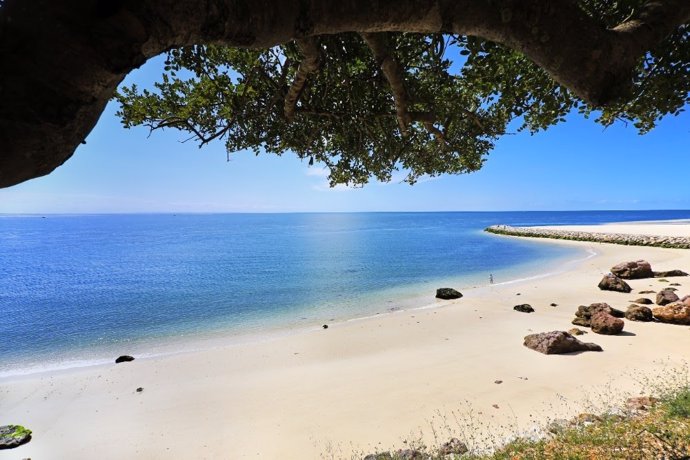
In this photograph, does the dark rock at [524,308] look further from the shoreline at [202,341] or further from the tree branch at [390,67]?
the tree branch at [390,67]

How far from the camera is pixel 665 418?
5.50 meters

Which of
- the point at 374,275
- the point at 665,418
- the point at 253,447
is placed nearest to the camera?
the point at 665,418

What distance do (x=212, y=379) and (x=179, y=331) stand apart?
787 centimetres

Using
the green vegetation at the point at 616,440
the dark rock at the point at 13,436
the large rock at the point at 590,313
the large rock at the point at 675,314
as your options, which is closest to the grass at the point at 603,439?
the green vegetation at the point at 616,440

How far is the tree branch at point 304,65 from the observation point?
4027mm

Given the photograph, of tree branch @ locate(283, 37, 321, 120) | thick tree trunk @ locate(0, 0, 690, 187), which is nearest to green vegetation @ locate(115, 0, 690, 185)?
tree branch @ locate(283, 37, 321, 120)

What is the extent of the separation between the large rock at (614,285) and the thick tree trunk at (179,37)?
21.0 meters

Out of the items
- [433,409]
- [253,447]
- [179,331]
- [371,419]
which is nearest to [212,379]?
[253,447]

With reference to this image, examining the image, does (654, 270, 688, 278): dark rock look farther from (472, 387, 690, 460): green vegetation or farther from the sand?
(472, 387, 690, 460): green vegetation

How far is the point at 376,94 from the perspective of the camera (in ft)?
21.9

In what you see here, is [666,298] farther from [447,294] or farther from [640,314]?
[447,294]

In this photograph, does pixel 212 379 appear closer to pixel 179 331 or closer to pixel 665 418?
pixel 179 331

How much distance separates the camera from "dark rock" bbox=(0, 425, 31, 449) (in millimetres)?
8023

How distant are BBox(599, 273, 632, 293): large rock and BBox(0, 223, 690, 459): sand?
7.27 m
